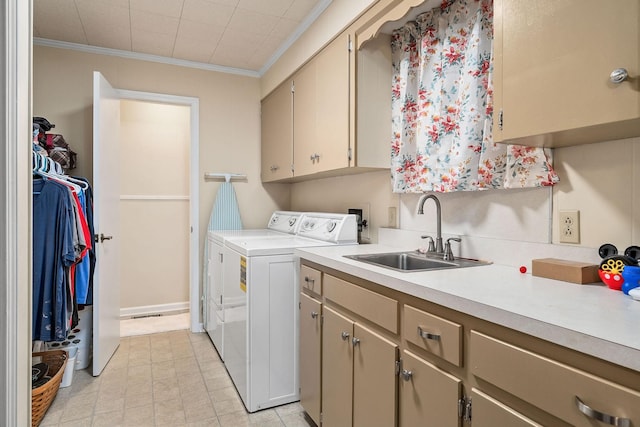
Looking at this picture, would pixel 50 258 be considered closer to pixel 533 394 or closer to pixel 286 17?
pixel 286 17

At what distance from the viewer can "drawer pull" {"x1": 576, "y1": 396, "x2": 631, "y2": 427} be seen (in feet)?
2.29

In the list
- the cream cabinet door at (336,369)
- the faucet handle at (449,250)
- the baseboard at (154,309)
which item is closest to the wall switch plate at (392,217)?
the faucet handle at (449,250)

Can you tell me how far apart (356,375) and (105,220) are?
7.07ft

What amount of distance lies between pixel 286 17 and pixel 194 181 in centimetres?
166

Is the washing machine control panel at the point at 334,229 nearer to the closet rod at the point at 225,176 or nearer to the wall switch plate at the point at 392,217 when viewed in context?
the wall switch plate at the point at 392,217

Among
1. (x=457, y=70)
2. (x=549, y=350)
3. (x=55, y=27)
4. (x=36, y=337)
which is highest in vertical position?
(x=55, y=27)

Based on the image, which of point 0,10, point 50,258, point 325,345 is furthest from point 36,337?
point 0,10

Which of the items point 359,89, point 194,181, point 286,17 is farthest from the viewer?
point 194,181

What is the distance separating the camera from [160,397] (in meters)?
2.32

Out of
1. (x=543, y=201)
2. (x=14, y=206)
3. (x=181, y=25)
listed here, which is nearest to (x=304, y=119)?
(x=181, y=25)

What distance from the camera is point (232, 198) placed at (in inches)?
139

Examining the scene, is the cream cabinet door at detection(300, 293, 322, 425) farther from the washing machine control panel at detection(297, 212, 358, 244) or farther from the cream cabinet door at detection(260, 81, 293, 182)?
the cream cabinet door at detection(260, 81, 293, 182)

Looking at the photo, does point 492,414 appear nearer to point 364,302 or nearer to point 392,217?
point 364,302

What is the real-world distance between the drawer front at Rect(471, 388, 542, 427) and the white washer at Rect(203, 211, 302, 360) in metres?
1.63
